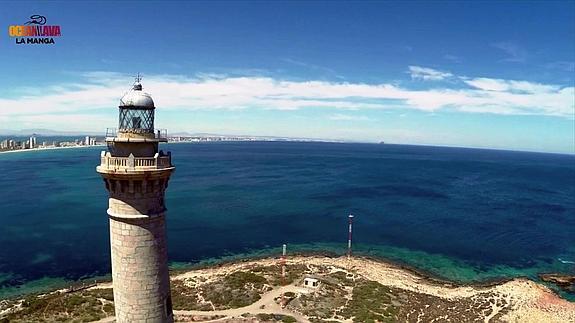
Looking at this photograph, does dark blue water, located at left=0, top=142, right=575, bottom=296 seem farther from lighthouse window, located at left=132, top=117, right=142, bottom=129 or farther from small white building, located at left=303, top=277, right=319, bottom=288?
lighthouse window, located at left=132, top=117, right=142, bottom=129

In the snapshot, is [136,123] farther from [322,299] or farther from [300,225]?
[300,225]

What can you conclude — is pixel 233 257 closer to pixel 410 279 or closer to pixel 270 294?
pixel 270 294

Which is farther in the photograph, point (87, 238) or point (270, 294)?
point (87, 238)

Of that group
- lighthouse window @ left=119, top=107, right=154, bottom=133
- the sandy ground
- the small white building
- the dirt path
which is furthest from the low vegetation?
lighthouse window @ left=119, top=107, right=154, bottom=133

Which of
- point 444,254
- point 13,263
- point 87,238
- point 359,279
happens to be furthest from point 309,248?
point 13,263

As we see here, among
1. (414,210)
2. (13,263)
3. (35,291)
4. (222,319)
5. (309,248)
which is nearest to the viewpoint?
(222,319)

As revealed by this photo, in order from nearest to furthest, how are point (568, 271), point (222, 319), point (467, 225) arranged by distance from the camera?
point (222, 319) < point (568, 271) < point (467, 225)

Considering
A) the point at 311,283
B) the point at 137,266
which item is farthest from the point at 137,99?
the point at 311,283

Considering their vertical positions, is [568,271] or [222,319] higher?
[222,319]
